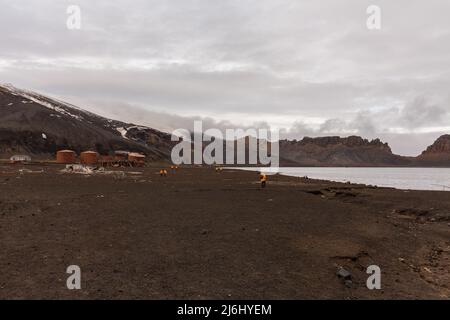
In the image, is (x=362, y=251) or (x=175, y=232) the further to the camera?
(x=175, y=232)

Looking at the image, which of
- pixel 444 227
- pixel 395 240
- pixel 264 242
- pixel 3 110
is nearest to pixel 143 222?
pixel 264 242

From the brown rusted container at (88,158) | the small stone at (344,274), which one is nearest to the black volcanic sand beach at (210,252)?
the small stone at (344,274)

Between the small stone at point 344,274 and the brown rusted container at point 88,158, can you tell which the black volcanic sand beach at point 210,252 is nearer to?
the small stone at point 344,274

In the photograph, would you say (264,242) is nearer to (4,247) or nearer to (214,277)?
(214,277)

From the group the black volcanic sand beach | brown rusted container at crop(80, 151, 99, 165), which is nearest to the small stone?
the black volcanic sand beach

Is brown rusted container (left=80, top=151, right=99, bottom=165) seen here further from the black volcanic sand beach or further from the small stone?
the small stone

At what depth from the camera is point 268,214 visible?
827 inches

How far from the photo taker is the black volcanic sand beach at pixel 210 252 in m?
9.55

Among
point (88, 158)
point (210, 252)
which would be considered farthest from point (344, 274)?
point (88, 158)

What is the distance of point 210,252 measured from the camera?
12.7 metres

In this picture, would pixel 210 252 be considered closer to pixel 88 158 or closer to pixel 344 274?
pixel 344 274

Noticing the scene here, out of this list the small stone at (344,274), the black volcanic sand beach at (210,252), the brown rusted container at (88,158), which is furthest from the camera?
the brown rusted container at (88,158)

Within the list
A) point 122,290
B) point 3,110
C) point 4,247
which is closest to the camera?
point 122,290
